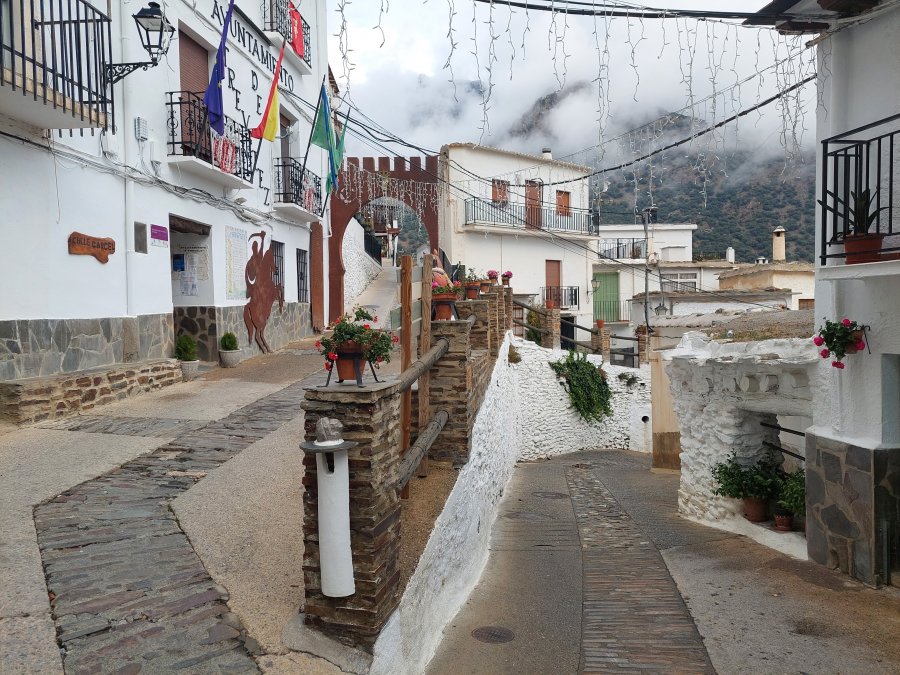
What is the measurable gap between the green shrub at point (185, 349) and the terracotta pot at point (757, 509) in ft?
25.7

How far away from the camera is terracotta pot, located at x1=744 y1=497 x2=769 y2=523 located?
22.1ft

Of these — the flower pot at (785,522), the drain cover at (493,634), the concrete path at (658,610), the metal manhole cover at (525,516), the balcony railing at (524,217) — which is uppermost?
the balcony railing at (524,217)

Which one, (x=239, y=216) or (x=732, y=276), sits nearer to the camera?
(x=239, y=216)

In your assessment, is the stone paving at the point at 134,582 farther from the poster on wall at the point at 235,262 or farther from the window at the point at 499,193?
the window at the point at 499,193

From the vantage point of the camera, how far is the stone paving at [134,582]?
2.81 meters

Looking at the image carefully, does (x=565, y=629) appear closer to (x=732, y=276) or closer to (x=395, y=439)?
(x=395, y=439)

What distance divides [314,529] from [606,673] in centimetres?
231

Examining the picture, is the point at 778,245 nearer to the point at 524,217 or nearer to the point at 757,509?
the point at 524,217

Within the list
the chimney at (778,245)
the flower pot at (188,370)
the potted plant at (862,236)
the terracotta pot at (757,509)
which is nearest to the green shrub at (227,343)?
the flower pot at (188,370)

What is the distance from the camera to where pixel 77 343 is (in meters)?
7.62

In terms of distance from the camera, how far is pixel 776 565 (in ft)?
19.3

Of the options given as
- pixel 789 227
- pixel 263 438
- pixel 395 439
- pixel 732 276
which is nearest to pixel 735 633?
pixel 395 439

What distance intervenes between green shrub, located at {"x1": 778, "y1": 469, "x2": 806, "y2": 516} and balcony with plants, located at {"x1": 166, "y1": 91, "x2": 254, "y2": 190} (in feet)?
28.7

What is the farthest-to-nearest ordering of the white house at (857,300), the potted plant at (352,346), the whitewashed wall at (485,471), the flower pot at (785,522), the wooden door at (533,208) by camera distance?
the wooden door at (533,208), the flower pot at (785,522), the white house at (857,300), the whitewashed wall at (485,471), the potted plant at (352,346)
